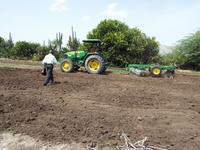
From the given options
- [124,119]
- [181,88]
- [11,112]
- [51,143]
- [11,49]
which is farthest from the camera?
[11,49]

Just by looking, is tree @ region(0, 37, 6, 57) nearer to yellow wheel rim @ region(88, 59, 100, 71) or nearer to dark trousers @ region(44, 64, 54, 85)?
yellow wheel rim @ region(88, 59, 100, 71)

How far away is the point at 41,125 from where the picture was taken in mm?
6258

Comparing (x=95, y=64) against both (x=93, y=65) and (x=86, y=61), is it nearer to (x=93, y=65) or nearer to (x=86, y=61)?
(x=93, y=65)

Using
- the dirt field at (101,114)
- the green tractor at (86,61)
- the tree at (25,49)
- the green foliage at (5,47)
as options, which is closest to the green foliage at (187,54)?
the green tractor at (86,61)

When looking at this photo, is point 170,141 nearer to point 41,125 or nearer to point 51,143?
point 51,143

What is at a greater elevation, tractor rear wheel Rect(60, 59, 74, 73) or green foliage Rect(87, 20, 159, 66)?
green foliage Rect(87, 20, 159, 66)

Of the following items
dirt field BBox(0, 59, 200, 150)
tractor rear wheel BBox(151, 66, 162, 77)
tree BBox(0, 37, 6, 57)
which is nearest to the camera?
dirt field BBox(0, 59, 200, 150)

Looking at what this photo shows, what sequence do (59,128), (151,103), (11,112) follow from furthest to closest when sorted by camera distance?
(151,103)
(11,112)
(59,128)

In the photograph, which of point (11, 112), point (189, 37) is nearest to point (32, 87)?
point (11, 112)

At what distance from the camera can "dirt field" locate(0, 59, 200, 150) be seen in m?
5.79

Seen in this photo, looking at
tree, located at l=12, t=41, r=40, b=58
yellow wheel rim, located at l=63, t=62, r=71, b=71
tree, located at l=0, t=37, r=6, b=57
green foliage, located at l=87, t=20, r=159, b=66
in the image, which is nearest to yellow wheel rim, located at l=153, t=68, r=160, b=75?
yellow wheel rim, located at l=63, t=62, r=71, b=71

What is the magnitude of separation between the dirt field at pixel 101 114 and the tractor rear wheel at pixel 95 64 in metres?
4.19

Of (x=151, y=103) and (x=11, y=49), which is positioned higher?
(x=11, y=49)

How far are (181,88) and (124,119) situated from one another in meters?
5.62
